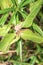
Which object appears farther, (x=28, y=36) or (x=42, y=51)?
(x=42, y=51)

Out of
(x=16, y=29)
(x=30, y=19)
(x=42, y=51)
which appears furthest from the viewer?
(x=42, y=51)

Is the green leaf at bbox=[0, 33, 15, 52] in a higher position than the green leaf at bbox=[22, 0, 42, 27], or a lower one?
lower

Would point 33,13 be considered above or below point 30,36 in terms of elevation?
above

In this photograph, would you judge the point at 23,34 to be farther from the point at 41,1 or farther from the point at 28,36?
the point at 41,1

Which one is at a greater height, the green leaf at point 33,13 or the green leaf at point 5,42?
the green leaf at point 33,13

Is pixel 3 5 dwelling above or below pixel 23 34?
above

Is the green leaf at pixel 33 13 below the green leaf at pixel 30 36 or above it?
above

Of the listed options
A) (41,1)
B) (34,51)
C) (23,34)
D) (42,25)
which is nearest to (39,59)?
(34,51)

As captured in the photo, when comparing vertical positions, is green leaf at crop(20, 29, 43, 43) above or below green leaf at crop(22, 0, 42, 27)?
below

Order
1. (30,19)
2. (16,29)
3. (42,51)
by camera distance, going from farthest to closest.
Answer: (42,51) < (16,29) < (30,19)

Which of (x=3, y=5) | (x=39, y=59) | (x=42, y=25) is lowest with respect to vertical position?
(x=39, y=59)

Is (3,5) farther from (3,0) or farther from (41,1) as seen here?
(41,1)
